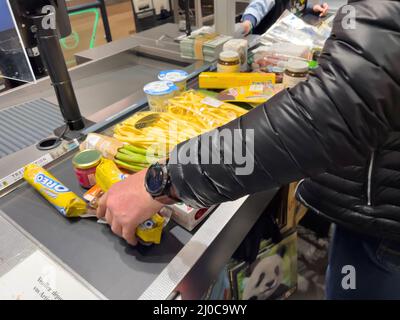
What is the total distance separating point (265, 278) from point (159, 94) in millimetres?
994

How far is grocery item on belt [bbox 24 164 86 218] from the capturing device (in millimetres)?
702

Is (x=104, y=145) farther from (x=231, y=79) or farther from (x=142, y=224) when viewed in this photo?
(x=231, y=79)

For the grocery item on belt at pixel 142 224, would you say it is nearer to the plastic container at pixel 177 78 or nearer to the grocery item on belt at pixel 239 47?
the plastic container at pixel 177 78

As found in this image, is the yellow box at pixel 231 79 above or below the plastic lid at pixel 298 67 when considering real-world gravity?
below

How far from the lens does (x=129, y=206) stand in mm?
621

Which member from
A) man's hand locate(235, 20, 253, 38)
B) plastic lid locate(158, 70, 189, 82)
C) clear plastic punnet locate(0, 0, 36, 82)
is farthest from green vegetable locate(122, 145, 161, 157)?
man's hand locate(235, 20, 253, 38)

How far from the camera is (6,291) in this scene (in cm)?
56

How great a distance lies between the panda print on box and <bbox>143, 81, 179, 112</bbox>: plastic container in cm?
81

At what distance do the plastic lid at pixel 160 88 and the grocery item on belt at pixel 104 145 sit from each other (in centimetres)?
22

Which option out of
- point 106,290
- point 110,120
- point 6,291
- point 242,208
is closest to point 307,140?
point 242,208

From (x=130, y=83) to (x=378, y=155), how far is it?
1133mm

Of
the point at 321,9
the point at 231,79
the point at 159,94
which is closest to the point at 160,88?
the point at 159,94

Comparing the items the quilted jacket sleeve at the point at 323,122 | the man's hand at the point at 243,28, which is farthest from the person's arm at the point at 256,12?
the quilted jacket sleeve at the point at 323,122

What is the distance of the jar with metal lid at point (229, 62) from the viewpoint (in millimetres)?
1153
